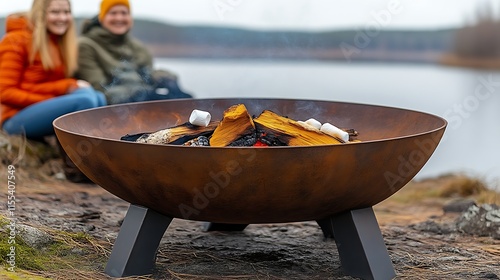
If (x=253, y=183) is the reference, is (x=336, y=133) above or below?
above

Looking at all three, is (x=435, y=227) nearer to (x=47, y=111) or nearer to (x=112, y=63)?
(x=47, y=111)

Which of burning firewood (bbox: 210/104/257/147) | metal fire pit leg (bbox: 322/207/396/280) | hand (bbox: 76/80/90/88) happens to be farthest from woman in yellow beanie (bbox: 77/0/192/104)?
metal fire pit leg (bbox: 322/207/396/280)

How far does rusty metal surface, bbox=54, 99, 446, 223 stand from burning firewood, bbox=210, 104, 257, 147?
302 mm

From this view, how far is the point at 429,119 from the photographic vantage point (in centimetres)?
288

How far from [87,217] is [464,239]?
1741 millimetres

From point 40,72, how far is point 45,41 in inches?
7.4

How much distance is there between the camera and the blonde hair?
13.8 feet

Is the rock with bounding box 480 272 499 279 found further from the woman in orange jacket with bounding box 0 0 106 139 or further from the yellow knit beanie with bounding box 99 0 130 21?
the yellow knit beanie with bounding box 99 0 130 21

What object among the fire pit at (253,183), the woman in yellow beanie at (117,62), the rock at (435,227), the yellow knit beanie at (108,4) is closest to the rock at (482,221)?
the rock at (435,227)

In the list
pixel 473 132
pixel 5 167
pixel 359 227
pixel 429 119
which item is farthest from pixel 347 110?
pixel 473 132

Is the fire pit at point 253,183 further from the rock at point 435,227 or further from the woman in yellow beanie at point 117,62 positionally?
the woman in yellow beanie at point 117,62

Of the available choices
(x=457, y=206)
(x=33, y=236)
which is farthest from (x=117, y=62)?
(x=457, y=206)

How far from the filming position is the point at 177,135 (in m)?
2.75

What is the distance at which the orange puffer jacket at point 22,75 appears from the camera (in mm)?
4164
